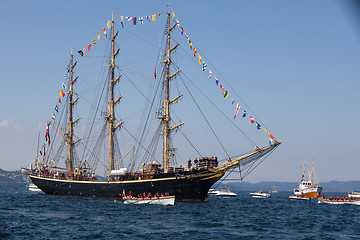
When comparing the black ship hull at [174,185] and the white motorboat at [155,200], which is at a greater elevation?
the black ship hull at [174,185]

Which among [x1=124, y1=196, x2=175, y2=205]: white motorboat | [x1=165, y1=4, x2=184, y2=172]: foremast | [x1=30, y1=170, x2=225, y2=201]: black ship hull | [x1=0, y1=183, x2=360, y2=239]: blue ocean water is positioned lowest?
[x1=0, y1=183, x2=360, y2=239]: blue ocean water

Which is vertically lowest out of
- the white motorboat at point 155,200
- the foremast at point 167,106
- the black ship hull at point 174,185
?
the white motorboat at point 155,200

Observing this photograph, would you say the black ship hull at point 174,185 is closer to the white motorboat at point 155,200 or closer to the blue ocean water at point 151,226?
the white motorboat at point 155,200

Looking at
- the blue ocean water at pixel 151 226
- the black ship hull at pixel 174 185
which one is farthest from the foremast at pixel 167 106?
the blue ocean water at pixel 151 226

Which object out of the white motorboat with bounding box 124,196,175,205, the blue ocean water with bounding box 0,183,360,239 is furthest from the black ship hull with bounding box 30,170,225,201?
the blue ocean water with bounding box 0,183,360,239

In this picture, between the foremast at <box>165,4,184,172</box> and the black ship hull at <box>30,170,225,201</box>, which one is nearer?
the black ship hull at <box>30,170,225,201</box>

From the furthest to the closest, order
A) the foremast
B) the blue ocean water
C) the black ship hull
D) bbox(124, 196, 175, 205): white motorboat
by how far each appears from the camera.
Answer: the foremast < the black ship hull < bbox(124, 196, 175, 205): white motorboat < the blue ocean water

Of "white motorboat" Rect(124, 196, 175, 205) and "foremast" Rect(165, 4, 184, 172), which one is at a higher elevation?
"foremast" Rect(165, 4, 184, 172)

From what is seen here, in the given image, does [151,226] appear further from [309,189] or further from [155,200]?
[309,189]

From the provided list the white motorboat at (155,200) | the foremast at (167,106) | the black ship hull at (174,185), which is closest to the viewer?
the white motorboat at (155,200)

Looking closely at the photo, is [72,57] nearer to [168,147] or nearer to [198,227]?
[168,147]

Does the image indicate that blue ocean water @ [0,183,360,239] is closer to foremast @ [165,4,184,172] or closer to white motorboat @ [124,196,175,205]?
white motorboat @ [124,196,175,205]

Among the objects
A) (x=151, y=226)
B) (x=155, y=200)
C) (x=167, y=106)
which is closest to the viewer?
(x=151, y=226)

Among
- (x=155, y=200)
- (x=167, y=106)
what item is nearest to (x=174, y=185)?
(x=155, y=200)
